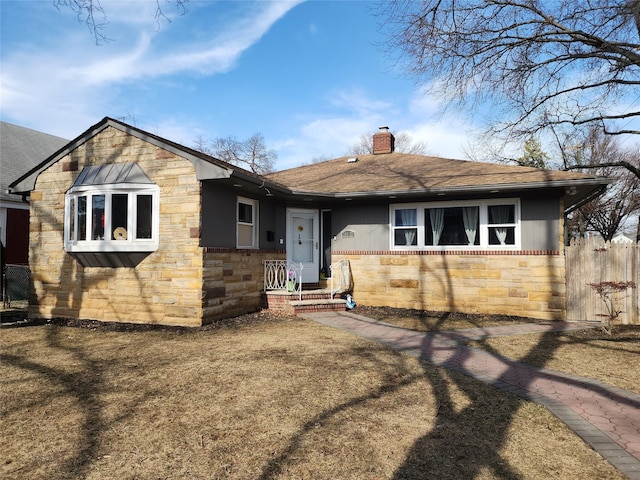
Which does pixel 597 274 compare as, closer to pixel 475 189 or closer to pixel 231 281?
pixel 475 189

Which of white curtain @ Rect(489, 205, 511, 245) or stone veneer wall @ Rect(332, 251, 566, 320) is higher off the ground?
white curtain @ Rect(489, 205, 511, 245)

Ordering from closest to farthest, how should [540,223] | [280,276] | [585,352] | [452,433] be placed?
[452,433] → [585,352] → [540,223] → [280,276]

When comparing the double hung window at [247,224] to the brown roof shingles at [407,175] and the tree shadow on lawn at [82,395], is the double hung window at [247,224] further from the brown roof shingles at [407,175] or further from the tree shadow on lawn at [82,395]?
the tree shadow on lawn at [82,395]

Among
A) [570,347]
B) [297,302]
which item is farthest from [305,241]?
[570,347]

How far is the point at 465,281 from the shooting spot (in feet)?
33.8

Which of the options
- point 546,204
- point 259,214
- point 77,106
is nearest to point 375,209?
point 259,214

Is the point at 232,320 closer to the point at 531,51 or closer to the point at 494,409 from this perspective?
the point at 494,409

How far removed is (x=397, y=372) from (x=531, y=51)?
8067 millimetres

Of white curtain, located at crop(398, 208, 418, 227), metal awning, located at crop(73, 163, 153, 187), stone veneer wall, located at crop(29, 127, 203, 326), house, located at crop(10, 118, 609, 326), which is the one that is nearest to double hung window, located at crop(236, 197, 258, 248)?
house, located at crop(10, 118, 609, 326)

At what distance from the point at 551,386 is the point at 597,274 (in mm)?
5947

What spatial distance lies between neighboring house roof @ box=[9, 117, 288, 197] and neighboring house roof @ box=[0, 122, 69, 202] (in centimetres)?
558

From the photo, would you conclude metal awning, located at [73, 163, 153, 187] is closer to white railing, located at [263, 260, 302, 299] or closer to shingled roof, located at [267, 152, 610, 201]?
white railing, located at [263, 260, 302, 299]

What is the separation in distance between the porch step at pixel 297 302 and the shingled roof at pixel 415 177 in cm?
283

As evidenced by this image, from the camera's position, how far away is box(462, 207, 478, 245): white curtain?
34.3 feet
